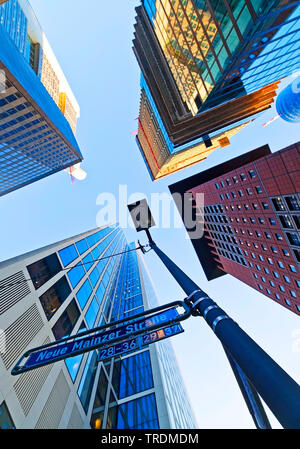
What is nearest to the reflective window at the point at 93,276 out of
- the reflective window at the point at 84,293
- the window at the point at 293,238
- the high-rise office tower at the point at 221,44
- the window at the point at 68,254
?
the reflective window at the point at 84,293

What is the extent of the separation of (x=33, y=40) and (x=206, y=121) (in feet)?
383

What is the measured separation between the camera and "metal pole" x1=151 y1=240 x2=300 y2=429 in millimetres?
1892

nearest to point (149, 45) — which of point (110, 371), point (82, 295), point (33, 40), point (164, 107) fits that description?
point (164, 107)

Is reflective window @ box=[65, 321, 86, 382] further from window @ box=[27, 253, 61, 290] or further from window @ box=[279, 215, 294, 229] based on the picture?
window @ box=[279, 215, 294, 229]

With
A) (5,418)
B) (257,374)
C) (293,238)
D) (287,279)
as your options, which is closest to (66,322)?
(5,418)

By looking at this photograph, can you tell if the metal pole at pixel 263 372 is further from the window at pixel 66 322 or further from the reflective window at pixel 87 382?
the reflective window at pixel 87 382

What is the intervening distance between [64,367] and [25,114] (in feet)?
200

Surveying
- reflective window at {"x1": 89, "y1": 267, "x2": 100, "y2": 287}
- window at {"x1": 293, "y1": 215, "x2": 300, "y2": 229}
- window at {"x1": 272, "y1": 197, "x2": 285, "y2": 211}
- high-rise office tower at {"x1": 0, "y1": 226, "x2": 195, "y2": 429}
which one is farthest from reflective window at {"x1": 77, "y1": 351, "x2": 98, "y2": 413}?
window at {"x1": 272, "y1": 197, "x2": 285, "y2": 211}

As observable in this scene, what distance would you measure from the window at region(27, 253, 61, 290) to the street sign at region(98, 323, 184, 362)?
12.2 metres

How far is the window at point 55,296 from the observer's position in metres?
15.9

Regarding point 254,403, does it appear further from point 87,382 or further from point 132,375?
point 132,375

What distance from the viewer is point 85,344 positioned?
513cm

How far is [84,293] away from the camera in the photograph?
25531mm
